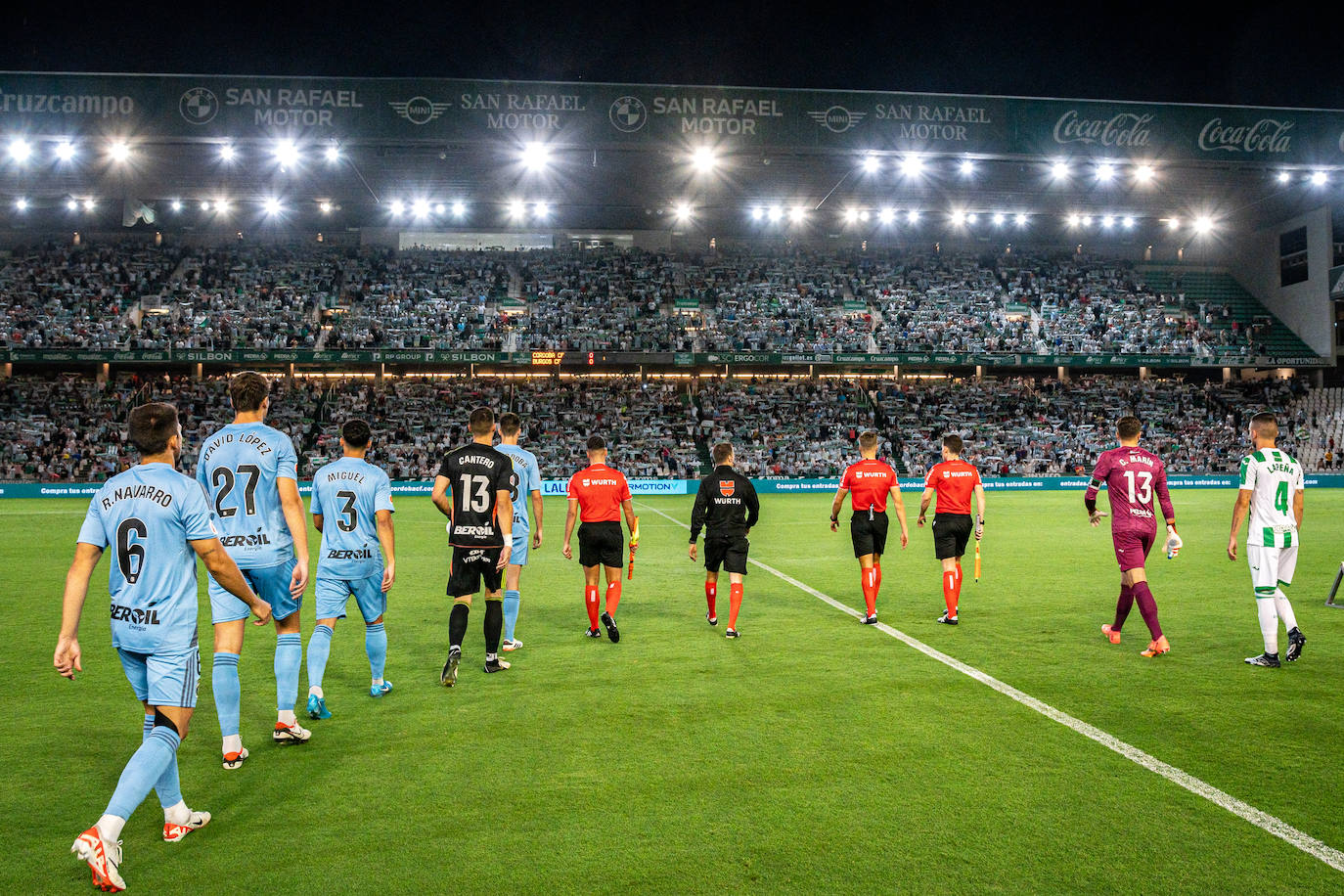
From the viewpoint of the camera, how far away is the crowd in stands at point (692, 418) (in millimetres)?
37094

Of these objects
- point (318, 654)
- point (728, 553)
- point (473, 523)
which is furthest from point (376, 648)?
point (728, 553)

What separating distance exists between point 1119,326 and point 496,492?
45.7m

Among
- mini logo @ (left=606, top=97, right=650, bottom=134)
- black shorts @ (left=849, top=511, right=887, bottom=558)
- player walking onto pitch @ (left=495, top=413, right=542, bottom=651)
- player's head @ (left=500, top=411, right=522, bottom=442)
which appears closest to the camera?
player walking onto pitch @ (left=495, top=413, right=542, bottom=651)

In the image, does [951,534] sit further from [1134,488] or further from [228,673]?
[228,673]

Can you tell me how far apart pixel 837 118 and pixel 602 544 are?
28.5 metres

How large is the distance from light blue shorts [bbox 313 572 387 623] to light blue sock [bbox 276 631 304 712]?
538 mm

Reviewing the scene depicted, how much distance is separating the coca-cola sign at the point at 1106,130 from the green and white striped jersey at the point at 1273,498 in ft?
100

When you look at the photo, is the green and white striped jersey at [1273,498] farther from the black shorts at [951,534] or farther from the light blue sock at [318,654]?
the light blue sock at [318,654]

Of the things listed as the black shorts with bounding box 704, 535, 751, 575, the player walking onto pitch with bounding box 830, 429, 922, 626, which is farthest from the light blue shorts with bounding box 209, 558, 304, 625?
the player walking onto pitch with bounding box 830, 429, 922, 626

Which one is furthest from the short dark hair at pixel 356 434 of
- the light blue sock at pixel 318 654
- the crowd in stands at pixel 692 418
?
the crowd in stands at pixel 692 418

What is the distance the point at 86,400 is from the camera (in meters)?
38.9

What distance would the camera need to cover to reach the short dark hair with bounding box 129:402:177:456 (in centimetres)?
422

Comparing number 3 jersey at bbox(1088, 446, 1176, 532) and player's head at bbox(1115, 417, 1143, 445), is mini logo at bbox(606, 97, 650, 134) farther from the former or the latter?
number 3 jersey at bbox(1088, 446, 1176, 532)

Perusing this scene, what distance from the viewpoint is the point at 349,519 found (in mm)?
6594
